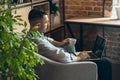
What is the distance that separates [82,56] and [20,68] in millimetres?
1273

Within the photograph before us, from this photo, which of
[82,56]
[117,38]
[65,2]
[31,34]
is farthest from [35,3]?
[31,34]

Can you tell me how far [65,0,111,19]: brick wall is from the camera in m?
4.20

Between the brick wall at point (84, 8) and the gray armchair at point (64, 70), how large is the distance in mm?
1790

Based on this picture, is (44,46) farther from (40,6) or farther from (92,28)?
(92,28)

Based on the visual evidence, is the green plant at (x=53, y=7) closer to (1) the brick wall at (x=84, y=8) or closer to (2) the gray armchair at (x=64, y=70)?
(1) the brick wall at (x=84, y=8)

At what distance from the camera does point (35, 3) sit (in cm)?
363

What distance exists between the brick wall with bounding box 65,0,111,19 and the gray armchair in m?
1.79

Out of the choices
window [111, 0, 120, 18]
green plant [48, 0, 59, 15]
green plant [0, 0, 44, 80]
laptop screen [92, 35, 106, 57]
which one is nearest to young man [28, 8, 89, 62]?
laptop screen [92, 35, 106, 57]

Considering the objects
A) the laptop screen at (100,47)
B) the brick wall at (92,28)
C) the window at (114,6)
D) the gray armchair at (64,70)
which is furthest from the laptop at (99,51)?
the window at (114,6)

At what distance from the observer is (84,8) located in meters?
4.30

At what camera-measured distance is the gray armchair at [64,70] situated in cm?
248

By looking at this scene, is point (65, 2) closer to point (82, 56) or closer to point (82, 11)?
point (82, 11)

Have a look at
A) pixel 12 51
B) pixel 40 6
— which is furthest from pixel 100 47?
pixel 12 51

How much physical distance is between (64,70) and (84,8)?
1.99m
